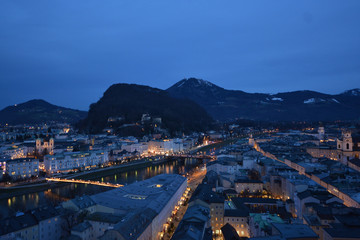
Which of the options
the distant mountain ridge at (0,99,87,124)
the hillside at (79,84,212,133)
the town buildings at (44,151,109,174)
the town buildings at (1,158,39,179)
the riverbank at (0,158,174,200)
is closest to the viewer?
the riverbank at (0,158,174,200)

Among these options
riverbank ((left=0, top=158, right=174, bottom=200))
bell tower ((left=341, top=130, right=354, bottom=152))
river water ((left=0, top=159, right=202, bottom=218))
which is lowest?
river water ((left=0, top=159, right=202, bottom=218))

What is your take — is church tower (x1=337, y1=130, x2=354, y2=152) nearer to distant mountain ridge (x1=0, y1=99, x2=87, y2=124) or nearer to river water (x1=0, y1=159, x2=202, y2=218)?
Answer: river water (x1=0, y1=159, x2=202, y2=218)

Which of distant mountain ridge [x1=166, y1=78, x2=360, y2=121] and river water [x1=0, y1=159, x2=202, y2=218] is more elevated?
distant mountain ridge [x1=166, y1=78, x2=360, y2=121]

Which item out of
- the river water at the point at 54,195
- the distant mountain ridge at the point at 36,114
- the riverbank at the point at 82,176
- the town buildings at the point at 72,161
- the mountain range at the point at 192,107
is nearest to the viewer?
the river water at the point at 54,195

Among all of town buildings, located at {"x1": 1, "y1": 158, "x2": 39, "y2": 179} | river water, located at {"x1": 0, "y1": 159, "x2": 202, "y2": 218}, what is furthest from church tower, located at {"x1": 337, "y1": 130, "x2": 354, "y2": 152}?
town buildings, located at {"x1": 1, "y1": 158, "x2": 39, "y2": 179}

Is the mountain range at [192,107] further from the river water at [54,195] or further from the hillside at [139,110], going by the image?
the river water at [54,195]

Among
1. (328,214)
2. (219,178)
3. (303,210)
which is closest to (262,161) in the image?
(219,178)

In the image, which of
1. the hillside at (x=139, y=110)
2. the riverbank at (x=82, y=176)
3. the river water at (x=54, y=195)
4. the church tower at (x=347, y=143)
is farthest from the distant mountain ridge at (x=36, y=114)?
the church tower at (x=347, y=143)

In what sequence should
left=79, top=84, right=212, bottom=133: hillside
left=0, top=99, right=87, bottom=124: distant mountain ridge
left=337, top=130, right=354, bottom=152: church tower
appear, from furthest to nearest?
left=0, top=99, right=87, bottom=124: distant mountain ridge
left=79, top=84, right=212, bottom=133: hillside
left=337, top=130, right=354, bottom=152: church tower

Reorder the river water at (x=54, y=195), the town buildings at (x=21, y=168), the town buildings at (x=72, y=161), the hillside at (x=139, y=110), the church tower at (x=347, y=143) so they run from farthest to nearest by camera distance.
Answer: the hillside at (x=139, y=110) → the town buildings at (x=72, y=161) → the church tower at (x=347, y=143) → the town buildings at (x=21, y=168) → the river water at (x=54, y=195)
